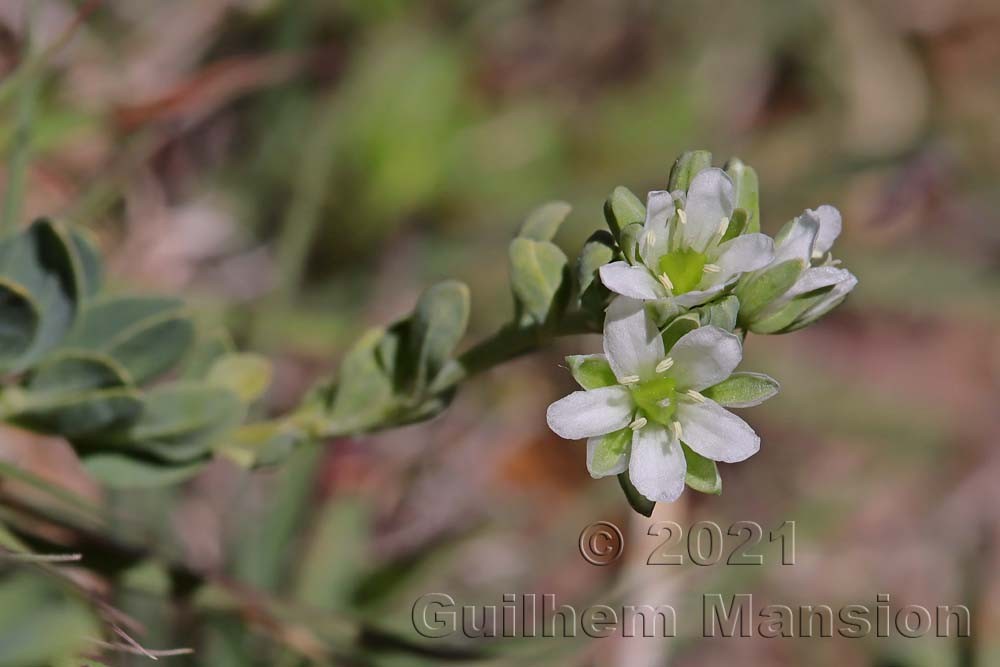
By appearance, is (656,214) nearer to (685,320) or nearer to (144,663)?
(685,320)

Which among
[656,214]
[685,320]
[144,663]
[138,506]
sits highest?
[656,214]

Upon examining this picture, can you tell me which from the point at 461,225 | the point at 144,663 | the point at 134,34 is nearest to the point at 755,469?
the point at 461,225

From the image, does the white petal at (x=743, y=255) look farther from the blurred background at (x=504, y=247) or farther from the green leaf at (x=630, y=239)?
the blurred background at (x=504, y=247)

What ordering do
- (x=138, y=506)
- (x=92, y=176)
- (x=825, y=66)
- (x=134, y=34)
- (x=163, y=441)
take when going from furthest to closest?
(x=825, y=66), (x=134, y=34), (x=92, y=176), (x=138, y=506), (x=163, y=441)

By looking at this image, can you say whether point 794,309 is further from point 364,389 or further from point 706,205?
point 364,389

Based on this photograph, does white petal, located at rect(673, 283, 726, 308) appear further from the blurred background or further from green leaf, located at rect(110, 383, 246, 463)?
the blurred background

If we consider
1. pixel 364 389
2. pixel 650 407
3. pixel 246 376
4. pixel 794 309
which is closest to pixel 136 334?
pixel 246 376
